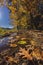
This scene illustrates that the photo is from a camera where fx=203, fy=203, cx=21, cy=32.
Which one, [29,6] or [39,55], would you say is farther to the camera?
[29,6]

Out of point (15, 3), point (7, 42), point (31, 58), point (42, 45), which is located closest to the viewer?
point (31, 58)

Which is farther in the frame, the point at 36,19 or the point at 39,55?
the point at 36,19

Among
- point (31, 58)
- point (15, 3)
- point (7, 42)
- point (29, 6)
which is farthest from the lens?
point (15, 3)

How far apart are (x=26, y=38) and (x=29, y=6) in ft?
13.4

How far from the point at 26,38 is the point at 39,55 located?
1241 millimetres

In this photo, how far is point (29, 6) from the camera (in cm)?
909

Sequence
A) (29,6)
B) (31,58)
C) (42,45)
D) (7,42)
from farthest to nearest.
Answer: (29,6), (7,42), (42,45), (31,58)

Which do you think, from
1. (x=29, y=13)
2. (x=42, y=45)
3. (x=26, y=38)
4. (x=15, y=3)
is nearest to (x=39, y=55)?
(x=42, y=45)

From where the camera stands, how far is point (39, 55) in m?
4.07

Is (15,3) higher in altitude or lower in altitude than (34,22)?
higher

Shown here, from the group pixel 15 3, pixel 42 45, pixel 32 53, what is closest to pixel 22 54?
pixel 32 53

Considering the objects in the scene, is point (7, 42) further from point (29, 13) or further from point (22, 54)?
point (29, 13)

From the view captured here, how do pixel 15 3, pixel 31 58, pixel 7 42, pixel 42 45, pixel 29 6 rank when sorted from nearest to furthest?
1. pixel 31 58
2. pixel 42 45
3. pixel 7 42
4. pixel 29 6
5. pixel 15 3

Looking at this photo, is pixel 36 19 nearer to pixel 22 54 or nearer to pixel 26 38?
pixel 26 38
